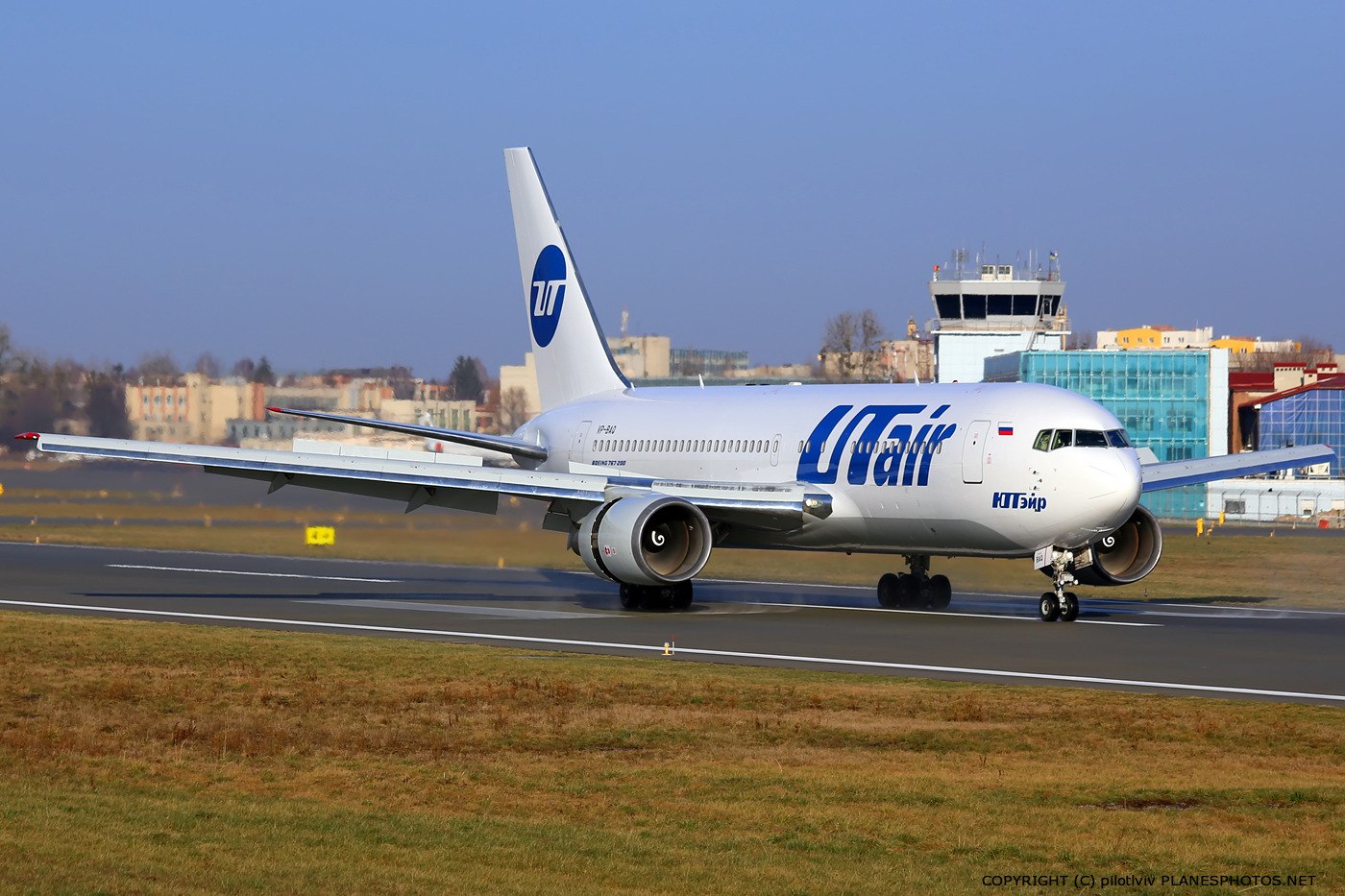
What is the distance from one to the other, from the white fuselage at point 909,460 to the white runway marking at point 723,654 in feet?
21.9

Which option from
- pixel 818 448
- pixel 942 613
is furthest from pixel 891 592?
pixel 818 448

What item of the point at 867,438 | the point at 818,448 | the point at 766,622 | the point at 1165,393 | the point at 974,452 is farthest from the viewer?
the point at 1165,393

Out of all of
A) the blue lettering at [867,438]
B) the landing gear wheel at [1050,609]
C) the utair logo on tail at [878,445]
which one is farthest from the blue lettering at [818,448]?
the landing gear wheel at [1050,609]

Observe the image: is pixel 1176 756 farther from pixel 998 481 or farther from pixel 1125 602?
pixel 1125 602

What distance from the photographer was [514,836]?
1167 centimetres

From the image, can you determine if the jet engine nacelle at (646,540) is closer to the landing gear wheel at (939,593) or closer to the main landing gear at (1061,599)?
the landing gear wheel at (939,593)

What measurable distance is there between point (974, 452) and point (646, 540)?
5.67m

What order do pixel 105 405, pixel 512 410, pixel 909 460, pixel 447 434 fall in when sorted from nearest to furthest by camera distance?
1. pixel 909 460
2. pixel 447 434
3. pixel 105 405
4. pixel 512 410

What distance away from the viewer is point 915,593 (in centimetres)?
3272

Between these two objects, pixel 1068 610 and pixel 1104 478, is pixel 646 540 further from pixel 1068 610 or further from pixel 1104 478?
pixel 1104 478

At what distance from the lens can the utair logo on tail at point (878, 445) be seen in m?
30.0

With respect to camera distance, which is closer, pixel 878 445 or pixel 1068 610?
pixel 1068 610

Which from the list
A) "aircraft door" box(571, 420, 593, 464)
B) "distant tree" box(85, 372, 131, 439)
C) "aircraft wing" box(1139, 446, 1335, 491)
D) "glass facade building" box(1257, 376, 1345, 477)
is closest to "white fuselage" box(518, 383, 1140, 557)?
"aircraft door" box(571, 420, 593, 464)

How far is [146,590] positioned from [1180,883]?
27.1 meters
